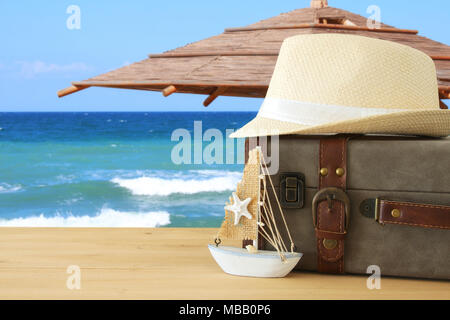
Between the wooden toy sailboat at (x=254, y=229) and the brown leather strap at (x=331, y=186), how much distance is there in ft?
0.25

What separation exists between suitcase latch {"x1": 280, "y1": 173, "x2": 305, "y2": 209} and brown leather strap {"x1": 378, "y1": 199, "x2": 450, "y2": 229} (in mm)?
163

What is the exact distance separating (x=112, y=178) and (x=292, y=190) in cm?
1031

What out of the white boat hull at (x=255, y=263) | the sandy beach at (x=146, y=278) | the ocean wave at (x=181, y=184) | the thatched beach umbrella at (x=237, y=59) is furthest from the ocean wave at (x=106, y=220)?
the white boat hull at (x=255, y=263)

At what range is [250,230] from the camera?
Answer: 3.46 feet

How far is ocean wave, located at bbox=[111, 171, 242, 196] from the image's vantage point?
9.14 meters

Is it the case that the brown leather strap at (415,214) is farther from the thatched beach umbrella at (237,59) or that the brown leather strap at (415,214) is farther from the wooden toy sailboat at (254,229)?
the thatched beach umbrella at (237,59)

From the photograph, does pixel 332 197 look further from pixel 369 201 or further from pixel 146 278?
pixel 146 278

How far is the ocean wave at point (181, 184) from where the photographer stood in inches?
360

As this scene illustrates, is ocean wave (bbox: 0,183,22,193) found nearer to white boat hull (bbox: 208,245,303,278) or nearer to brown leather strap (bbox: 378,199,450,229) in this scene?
white boat hull (bbox: 208,245,303,278)

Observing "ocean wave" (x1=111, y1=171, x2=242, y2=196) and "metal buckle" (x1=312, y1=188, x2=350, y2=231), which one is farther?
"ocean wave" (x1=111, y1=171, x2=242, y2=196)

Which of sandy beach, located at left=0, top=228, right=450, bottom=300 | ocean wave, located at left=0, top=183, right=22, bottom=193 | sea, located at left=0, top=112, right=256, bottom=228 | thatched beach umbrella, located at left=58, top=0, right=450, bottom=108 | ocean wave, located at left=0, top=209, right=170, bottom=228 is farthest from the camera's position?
ocean wave, located at left=0, top=183, right=22, bottom=193

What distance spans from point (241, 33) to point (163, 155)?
37.6 ft

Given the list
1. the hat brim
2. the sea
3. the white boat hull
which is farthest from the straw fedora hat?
the sea
